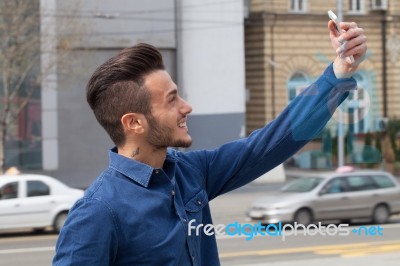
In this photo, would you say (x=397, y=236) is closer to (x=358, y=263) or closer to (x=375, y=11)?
(x=358, y=263)

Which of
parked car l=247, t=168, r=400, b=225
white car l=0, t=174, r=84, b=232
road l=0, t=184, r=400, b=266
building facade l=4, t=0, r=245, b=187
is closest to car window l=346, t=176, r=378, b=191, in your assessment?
parked car l=247, t=168, r=400, b=225

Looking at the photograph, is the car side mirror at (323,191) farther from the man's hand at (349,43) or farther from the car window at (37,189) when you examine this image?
the man's hand at (349,43)

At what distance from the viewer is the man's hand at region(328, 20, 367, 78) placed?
103 inches

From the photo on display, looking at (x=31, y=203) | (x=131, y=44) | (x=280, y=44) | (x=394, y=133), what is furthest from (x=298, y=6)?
(x=31, y=203)

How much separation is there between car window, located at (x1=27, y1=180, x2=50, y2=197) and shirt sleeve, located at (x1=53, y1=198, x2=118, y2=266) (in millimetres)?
16873

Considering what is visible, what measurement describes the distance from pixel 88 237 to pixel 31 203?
1672 cm

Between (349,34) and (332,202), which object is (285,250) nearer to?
(332,202)

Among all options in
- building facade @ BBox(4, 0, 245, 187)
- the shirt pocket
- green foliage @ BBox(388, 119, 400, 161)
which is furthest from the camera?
green foliage @ BBox(388, 119, 400, 161)

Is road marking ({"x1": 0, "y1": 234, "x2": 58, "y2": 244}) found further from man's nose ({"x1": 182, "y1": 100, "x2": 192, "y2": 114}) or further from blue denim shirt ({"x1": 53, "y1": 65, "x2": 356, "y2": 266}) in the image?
man's nose ({"x1": 182, "y1": 100, "x2": 192, "y2": 114})

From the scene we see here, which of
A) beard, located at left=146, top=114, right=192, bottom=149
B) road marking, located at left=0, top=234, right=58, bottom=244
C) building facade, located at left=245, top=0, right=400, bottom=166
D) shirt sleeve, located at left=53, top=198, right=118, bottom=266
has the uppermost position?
building facade, located at left=245, top=0, right=400, bottom=166

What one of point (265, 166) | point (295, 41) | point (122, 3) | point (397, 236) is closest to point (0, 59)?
point (122, 3)

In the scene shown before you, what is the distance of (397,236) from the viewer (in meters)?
17.2

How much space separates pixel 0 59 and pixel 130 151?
938 inches

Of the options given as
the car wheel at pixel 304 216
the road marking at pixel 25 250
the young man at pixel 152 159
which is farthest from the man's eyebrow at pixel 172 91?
the car wheel at pixel 304 216
